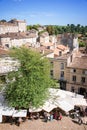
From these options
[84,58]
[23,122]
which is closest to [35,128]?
[23,122]

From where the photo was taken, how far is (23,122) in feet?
66.6

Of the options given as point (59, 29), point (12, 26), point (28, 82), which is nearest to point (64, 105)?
point (28, 82)

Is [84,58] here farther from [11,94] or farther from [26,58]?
[11,94]

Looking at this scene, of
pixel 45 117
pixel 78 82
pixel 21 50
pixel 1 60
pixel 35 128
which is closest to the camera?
pixel 35 128

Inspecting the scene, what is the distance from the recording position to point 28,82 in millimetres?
21125

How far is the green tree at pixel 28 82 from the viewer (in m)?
20.7

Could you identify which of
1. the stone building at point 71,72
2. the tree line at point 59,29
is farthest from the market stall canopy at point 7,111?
the tree line at point 59,29

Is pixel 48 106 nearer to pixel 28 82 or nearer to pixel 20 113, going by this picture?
pixel 20 113

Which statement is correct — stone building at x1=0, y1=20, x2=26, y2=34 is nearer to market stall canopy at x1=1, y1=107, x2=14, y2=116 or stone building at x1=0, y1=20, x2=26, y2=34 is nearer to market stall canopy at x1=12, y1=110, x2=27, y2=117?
market stall canopy at x1=1, y1=107, x2=14, y2=116

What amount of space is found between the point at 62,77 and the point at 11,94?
48.0 ft

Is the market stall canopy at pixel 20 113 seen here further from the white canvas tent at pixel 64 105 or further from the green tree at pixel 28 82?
the white canvas tent at pixel 64 105

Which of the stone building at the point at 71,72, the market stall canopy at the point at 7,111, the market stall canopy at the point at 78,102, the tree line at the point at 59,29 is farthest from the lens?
the tree line at the point at 59,29

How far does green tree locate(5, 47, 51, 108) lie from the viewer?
20.7 meters

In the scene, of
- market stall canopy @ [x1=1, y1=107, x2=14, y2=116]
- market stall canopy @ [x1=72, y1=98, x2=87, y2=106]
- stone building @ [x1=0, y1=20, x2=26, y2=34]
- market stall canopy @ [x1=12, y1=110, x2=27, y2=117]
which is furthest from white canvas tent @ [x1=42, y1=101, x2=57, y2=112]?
stone building @ [x1=0, y1=20, x2=26, y2=34]
